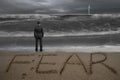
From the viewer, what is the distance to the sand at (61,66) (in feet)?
17.0

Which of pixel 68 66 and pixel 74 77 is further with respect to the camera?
pixel 68 66

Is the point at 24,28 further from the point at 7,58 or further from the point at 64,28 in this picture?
the point at 7,58

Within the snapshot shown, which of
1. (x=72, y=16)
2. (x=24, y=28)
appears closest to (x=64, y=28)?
(x=24, y=28)

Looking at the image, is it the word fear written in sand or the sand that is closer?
the sand

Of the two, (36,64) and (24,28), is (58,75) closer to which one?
(36,64)

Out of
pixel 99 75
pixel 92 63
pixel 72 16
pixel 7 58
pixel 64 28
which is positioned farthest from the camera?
pixel 72 16

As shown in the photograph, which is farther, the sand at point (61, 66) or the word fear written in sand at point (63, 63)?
the word fear written in sand at point (63, 63)

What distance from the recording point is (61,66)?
5.43 m

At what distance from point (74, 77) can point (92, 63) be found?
0.55 meters

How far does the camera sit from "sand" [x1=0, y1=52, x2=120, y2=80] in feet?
17.0

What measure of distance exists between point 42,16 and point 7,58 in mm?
29605

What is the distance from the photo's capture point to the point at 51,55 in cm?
594

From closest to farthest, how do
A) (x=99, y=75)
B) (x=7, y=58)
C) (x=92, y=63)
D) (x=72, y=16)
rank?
(x=99, y=75) → (x=92, y=63) → (x=7, y=58) → (x=72, y=16)

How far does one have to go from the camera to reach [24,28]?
2669 centimetres
